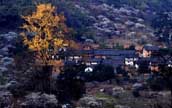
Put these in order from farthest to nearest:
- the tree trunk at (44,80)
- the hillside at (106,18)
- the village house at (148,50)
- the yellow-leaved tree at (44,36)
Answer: the hillside at (106,18), the village house at (148,50), the yellow-leaved tree at (44,36), the tree trunk at (44,80)

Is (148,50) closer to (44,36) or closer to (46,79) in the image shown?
(44,36)

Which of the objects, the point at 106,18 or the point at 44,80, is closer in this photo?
the point at 44,80

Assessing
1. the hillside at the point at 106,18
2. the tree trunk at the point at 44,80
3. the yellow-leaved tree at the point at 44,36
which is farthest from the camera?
the hillside at the point at 106,18

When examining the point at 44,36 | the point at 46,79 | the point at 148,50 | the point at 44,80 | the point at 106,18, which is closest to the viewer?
the point at 44,80

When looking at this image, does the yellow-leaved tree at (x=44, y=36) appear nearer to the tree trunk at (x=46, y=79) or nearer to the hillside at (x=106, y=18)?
the tree trunk at (x=46, y=79)

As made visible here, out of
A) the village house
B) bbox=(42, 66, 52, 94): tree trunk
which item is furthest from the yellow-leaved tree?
the village house

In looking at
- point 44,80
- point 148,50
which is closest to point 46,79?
point 44,80

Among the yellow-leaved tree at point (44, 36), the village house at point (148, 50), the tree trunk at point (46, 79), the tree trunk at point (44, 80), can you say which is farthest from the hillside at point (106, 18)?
the tree trunk at point (44, 80)

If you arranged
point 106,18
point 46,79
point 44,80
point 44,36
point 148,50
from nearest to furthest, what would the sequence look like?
point 44,80 < point 46,79 < point 44,36 < point 148,50 < point 106,18

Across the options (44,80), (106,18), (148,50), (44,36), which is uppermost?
(44,36)

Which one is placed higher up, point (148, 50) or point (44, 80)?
point (44, 80)

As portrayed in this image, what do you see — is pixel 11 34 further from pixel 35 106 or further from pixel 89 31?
pixel 35 106

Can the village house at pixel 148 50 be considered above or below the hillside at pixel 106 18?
below

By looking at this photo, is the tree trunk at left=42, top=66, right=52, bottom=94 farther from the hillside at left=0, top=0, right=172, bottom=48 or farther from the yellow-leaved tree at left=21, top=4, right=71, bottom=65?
the hillside at left=0, top=0, right=172, bottom=48
